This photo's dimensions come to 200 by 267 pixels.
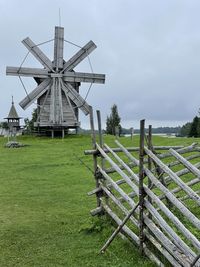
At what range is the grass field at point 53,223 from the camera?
691 centimetres

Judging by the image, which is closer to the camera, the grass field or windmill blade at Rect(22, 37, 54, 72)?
the grass field

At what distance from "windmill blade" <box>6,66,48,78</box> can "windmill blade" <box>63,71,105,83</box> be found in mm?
1602

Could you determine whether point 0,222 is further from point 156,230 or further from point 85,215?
point 156,230

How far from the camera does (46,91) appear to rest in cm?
3378

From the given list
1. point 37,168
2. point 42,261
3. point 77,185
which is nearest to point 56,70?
point 37,168

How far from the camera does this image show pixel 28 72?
109 feet

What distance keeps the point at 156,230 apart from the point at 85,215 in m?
3.76

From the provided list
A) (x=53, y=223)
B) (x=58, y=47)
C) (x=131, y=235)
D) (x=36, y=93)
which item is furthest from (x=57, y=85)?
(x=131, y=235)

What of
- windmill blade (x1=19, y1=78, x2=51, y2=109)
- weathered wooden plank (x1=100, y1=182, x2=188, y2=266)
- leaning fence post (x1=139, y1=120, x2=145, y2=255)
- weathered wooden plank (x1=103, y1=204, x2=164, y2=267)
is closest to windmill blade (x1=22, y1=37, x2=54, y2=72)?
windmill blade (x1=19, y1=78, x2=51, y2=109)

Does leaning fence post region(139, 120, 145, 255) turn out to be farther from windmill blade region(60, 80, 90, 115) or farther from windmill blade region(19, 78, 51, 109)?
windmill blade region(60, 80, 90, 115)

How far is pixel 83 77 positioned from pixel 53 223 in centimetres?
2614

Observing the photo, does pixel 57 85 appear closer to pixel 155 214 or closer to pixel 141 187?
pixel 141 187

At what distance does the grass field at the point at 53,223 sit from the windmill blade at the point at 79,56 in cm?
1736

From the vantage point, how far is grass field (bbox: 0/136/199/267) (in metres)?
6.91
